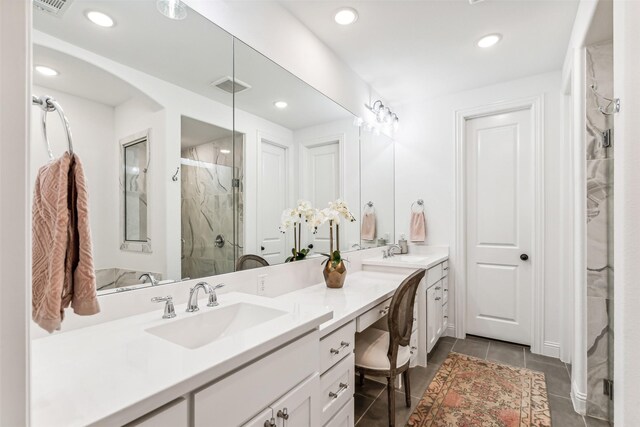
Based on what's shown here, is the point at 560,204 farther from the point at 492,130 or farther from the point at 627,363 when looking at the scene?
the point at 627,363

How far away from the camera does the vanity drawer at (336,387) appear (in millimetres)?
1319

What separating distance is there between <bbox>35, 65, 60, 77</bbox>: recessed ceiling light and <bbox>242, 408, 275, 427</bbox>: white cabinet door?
4.18ft

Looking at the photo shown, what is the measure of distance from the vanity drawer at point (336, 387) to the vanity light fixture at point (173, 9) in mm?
1713

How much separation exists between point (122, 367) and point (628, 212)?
170cm

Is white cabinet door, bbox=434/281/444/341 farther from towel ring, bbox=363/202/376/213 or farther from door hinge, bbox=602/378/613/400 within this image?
door hinge, bbox=602/378/613/400

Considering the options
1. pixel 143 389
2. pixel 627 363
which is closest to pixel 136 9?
pixel 143 389

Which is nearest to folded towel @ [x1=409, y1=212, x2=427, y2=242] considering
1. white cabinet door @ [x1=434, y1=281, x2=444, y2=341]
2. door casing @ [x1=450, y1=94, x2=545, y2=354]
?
door casing @ [x1=450, y1=94, x2=545, y2=354]

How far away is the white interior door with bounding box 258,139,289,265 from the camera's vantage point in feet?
6.09

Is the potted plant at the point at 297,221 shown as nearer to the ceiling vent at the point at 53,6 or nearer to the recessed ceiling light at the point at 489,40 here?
the ceiling vent at the point at 53,6

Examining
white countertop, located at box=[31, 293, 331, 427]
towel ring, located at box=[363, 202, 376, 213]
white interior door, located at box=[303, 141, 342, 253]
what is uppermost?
white interior door, located at box=[303, 141, 342, 253]

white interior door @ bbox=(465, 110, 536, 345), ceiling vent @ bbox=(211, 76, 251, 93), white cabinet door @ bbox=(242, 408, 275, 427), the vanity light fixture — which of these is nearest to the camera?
white cabinet door @ bbox=(242, 408, 275, 427)

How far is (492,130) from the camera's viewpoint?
3127 mm

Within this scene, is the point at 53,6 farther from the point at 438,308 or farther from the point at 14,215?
the point at 438,308

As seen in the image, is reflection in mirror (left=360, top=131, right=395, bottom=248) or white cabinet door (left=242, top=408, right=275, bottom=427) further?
reflection in mirror (left=360, top=131, right=395, bottom=248)
